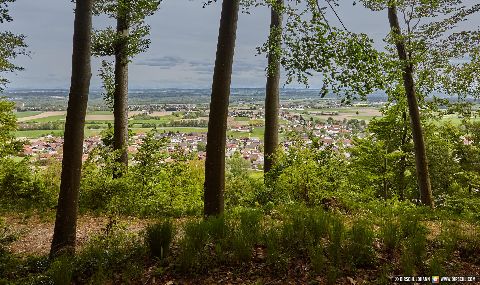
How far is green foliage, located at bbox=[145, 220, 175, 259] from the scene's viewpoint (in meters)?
5.34

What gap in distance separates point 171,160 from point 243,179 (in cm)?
314

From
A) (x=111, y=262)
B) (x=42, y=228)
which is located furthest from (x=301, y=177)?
(x=42, y=228)

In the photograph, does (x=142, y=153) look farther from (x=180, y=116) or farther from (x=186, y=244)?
(x=180, y=116)

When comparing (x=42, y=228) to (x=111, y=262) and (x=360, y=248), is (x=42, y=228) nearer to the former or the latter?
(x=111, y=262)

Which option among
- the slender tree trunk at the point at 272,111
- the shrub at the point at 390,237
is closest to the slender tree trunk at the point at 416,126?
the slender tree trunk at the point at 272,111

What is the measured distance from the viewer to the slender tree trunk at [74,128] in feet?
18.1

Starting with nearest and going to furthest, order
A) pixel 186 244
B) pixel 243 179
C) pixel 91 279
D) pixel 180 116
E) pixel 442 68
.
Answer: pixel 91 279, pixel 186 244, pixel 442 68, pixel 243 179, pixel 180 116

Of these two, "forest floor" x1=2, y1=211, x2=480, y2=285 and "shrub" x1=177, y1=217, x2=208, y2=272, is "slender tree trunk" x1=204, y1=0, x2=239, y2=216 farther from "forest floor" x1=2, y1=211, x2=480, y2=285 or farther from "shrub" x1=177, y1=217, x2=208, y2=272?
"forest floor" x1=2, y1=211, x2=480, y2=285

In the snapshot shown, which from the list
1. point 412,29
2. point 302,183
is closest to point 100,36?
point 302,183

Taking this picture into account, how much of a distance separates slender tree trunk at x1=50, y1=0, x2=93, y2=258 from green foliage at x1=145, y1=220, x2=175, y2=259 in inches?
56.0

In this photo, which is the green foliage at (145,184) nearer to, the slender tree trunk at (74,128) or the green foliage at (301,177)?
the green foliage at (301,177)

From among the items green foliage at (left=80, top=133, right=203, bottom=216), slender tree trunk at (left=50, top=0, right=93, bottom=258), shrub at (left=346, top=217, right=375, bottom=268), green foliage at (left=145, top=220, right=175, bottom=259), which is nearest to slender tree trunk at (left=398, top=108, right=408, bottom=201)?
green foliage at (left=80, top=133, right=203, bottom=216)

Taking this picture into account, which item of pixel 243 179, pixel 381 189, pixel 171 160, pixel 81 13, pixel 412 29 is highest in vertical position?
pixel 412 29

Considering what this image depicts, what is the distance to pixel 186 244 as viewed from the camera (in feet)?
17.2
